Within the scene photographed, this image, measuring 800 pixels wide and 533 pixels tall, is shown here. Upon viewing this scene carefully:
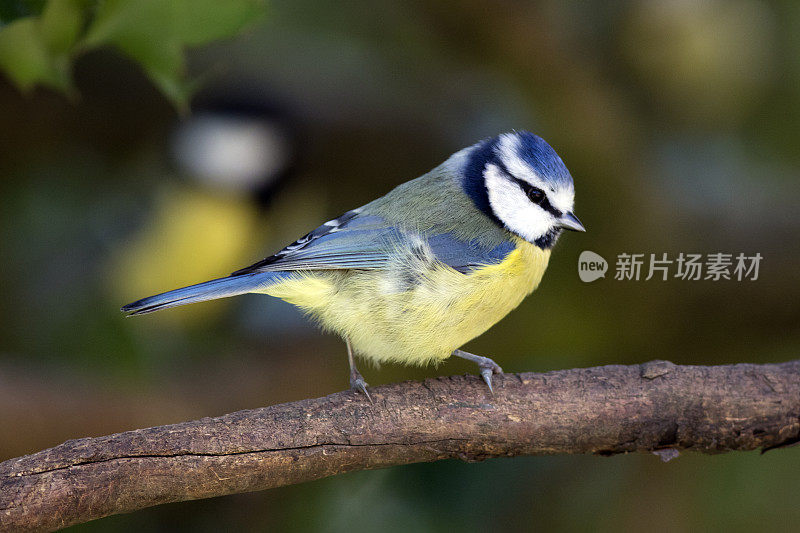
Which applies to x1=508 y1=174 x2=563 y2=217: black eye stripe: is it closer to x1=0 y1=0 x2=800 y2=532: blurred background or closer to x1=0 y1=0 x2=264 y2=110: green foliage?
x1=0 y1=0 x2=264 y2=110: green foliage

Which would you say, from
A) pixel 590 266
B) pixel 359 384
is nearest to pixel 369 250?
pixel 359 384

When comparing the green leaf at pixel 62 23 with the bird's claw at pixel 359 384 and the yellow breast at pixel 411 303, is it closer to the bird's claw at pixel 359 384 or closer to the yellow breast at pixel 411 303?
the yellow breast at pixel 411 303

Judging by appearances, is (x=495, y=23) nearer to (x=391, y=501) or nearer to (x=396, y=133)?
(x=396, y=133)

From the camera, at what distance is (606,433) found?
1053 mm

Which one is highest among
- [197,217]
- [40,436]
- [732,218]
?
[732,218]

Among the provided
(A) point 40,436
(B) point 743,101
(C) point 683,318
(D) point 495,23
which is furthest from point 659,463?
(A) point 40,436

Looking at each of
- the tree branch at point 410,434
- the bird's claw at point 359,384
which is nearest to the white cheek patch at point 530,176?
the tree branch at point 410,434

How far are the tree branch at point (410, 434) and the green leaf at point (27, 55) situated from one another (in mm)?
508

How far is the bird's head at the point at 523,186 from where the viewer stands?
1098 millimetres

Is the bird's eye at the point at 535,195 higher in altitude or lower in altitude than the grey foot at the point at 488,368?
higher

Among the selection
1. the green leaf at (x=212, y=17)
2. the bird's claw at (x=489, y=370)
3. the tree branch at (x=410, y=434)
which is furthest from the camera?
the bird's claw at (x=489, y=370)

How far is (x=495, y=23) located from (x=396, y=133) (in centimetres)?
36

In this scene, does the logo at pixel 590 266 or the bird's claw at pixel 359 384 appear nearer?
the bird's claw at pixel 359 384

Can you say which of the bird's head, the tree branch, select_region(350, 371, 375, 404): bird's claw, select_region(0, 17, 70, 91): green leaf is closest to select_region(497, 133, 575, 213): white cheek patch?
the bird's head
